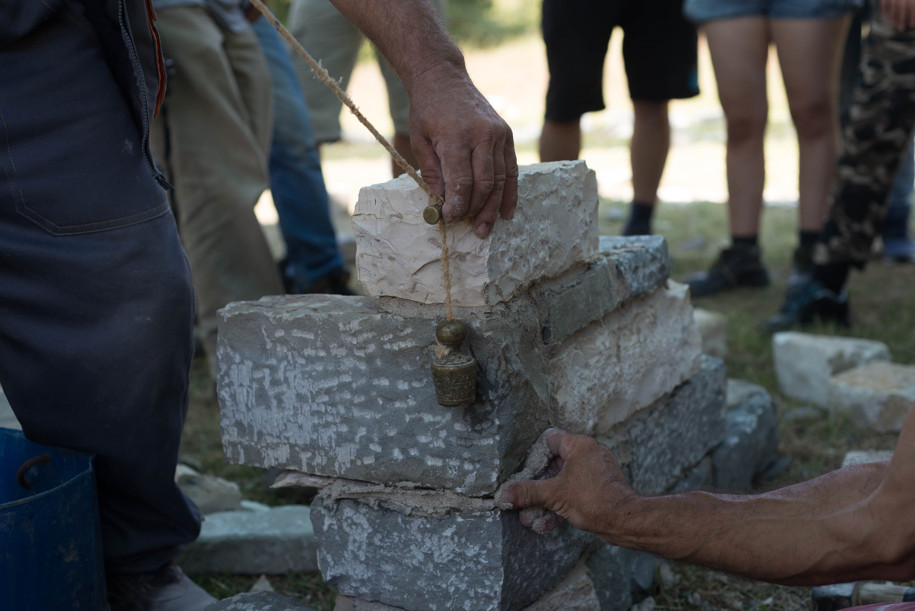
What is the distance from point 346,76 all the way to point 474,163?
2.97 meters

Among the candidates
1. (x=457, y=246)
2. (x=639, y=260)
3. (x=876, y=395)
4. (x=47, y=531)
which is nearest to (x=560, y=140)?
(x=876, y=395)

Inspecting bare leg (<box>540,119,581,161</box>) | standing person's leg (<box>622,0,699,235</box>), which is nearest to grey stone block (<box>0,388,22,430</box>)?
bare leg (<box>540,119,581,161</box>)

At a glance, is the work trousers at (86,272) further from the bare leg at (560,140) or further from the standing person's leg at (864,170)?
the standing person's leg at (864,170)

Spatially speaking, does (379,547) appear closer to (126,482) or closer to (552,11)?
(126,482)

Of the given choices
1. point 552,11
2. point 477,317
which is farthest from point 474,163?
point 552,11

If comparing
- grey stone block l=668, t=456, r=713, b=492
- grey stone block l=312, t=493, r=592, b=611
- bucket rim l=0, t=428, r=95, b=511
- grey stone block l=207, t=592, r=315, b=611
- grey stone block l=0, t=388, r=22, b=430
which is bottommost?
grey stone block l=668, t=456, r=713, b=492

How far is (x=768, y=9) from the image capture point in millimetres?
4062

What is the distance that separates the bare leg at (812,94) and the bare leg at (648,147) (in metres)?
0.69

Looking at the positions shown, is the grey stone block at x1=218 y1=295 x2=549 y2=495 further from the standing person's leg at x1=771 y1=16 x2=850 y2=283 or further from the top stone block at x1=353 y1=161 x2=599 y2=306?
Result: the standing person's leg at x1=771 y1=16 x2=850 y2=283

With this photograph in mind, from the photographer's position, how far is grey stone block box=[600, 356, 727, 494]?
224 cm

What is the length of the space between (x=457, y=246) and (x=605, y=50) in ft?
8.63

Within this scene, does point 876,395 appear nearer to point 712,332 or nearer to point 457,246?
point 712,332

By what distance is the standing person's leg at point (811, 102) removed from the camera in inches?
157

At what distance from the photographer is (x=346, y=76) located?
441 centimetres
